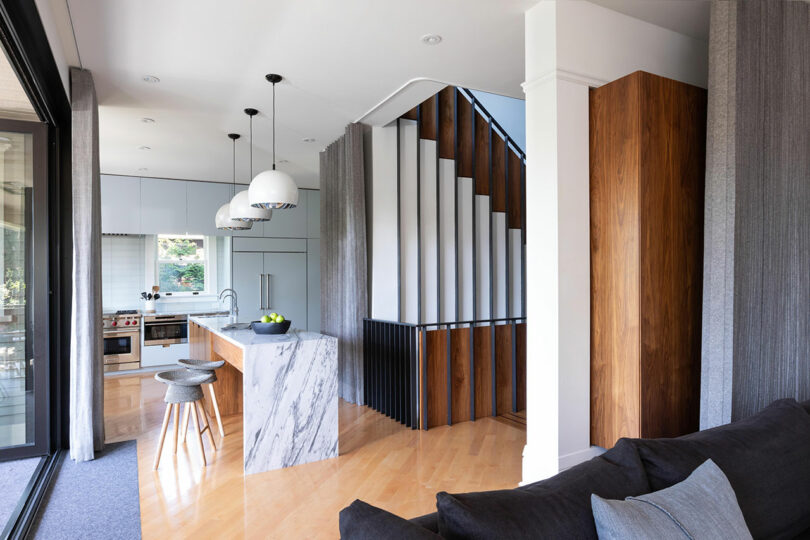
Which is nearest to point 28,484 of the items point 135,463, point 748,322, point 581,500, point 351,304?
point 135,463

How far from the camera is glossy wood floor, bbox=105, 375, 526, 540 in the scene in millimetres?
2500

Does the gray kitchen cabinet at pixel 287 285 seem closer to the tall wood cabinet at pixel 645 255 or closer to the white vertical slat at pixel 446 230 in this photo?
the white vertical slat at pixel 446 230

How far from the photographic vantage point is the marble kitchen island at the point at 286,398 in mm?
3160

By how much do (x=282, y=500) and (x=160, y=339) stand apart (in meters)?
4.68

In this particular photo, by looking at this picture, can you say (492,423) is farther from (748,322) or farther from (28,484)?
(28,484)

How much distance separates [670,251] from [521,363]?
7.37 feet

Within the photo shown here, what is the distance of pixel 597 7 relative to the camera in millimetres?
2793

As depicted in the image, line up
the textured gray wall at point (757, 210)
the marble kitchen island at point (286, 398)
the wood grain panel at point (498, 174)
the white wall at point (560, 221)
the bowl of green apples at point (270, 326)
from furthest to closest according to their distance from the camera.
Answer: the wood grain panel at point (498, 174), the bowl of green apples at point (270, 326), the marble kitchen island at point (286, 398), the white wall at point (560, 221), the textured gray wall at point (757, 210)

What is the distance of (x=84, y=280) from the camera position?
340 centimetres

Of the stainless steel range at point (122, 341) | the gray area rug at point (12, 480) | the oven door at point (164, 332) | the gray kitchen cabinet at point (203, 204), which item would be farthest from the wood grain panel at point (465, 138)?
the stainless steel range at point (122, 341)

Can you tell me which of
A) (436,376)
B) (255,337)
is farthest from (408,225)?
(255,337)

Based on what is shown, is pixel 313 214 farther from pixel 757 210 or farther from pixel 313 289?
pixel 757 210

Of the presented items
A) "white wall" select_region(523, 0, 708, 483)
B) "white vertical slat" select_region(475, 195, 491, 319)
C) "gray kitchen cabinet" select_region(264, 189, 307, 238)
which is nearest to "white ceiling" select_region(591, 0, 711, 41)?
"white wall" select_region(523, 0, 708, 483)

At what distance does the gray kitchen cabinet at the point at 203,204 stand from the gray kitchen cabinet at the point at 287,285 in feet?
2.92
